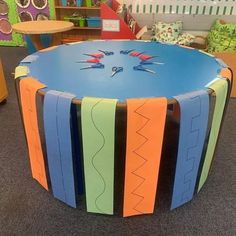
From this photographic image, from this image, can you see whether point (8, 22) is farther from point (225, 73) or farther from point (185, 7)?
point (225, 73)

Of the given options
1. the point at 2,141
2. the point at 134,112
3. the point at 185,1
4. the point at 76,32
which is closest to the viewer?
the point at 134,112

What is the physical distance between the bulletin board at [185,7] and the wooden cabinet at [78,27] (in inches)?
34.9

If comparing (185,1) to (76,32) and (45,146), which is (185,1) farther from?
(45,146)

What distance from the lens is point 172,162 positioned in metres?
1.85

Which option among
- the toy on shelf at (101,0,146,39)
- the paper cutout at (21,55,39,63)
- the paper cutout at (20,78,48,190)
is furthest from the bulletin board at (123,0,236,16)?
the paper cutout at (20,78,48,190)

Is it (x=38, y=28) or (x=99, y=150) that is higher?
(x=38, y=28)

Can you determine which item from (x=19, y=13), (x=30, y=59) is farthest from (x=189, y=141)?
(x=19, y=13)

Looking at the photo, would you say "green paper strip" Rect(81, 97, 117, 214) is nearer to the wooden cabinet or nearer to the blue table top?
the blue table top

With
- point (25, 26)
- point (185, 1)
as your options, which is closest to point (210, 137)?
point (185, 1)

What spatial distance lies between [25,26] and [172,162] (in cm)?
245

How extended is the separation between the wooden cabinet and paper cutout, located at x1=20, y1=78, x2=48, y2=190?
9.26 ft

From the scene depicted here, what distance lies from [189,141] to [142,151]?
241 mm

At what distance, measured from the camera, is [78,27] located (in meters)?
3.95

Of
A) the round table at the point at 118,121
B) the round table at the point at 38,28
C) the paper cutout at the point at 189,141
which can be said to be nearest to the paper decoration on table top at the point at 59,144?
the round table at the point at 118,121
